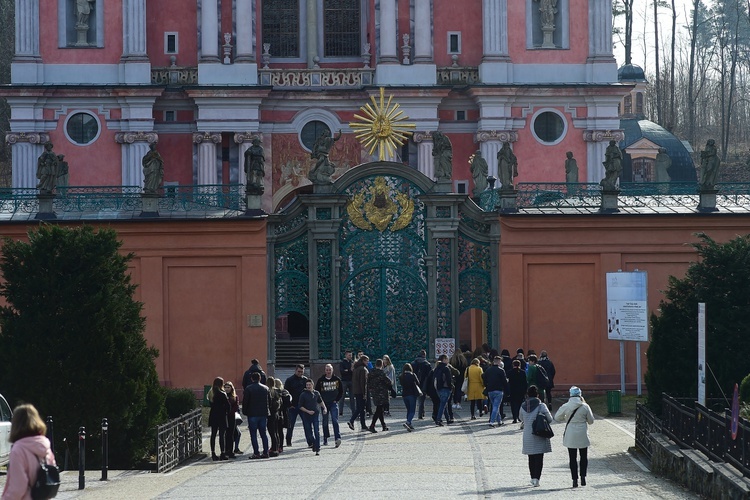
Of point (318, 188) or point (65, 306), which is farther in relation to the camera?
point (318, 188)

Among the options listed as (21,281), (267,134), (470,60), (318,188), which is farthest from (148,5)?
(21,281)

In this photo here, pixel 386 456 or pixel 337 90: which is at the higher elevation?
pixel 337 90

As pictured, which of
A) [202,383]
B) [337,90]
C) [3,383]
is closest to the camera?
[3,383]

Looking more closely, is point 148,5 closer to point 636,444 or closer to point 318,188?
point 318,188

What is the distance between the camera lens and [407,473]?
2169 centimetres

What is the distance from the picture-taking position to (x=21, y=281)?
24.6m

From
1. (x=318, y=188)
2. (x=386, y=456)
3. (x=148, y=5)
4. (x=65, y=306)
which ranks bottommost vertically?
(x=386, y=456)

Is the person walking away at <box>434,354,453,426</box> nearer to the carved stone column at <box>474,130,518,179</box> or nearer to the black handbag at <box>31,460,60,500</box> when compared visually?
the black handbag at <box>31,460,60,500</box>

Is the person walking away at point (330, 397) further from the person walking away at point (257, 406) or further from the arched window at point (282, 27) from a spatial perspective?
the arched window at point (282, 27)

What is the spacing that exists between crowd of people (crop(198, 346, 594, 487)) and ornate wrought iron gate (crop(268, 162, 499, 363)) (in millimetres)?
871

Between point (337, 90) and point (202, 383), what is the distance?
75.0 feet

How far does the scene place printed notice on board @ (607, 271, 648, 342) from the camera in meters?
31.8

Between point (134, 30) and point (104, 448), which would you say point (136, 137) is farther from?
point (104, 448)

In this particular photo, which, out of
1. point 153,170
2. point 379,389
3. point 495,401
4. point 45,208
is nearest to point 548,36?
point 153,170
